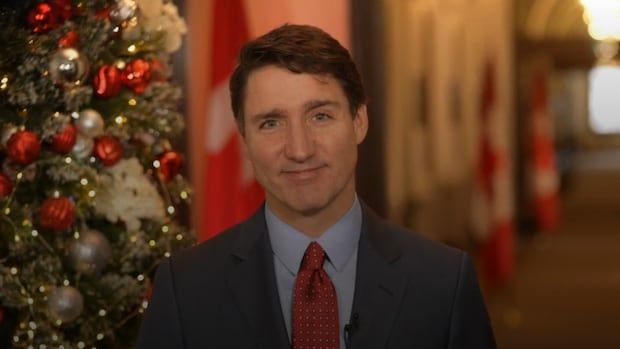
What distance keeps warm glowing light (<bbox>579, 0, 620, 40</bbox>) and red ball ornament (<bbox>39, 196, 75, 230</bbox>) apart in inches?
647

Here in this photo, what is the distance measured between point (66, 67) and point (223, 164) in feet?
5.97

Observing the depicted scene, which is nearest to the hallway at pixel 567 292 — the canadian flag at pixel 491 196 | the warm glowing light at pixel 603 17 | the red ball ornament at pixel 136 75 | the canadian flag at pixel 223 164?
the canadian flag at pixel 491 196

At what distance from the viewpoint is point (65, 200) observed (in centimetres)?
333

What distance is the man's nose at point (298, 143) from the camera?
2178mm

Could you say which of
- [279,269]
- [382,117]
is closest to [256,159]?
[279,269]

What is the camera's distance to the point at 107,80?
3.46m

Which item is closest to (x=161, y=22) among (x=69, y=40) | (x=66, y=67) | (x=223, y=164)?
(x=69, y=40)

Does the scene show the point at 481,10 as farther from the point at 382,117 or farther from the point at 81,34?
the point at 81,34

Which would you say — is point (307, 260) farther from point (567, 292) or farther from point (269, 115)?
point (567, 292)

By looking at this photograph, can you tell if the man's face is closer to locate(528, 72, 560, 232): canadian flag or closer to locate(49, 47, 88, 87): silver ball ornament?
locate(49, 47, 88, 87): silver ball ornament

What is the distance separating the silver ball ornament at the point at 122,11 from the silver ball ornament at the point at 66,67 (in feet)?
0.62

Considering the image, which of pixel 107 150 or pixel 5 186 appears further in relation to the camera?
pixel 107 150

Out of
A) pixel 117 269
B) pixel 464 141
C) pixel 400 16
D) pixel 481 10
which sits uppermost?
pixel 117 269

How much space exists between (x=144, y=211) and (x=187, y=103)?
146 cm
